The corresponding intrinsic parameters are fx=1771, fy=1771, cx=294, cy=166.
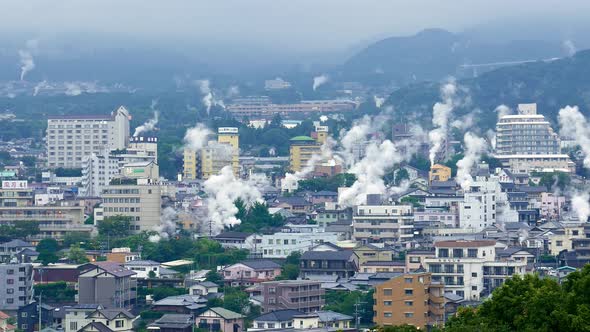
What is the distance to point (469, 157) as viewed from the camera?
242 ft

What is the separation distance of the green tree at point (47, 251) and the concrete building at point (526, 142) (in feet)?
88.8

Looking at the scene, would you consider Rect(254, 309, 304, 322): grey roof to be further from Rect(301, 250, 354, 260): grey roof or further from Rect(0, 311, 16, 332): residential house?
Rect(301, 250, 354, 260): grey roof

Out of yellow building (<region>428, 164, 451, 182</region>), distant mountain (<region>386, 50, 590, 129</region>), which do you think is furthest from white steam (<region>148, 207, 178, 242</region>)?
distant mountain (<region>386, 50, 590, 129</region>)

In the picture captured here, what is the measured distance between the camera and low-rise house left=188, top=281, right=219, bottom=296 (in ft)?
143

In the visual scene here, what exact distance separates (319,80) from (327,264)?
93.4 m

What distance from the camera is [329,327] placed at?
38.2 m

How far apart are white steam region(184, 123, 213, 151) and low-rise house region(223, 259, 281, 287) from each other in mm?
30541

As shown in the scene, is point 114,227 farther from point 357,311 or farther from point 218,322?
point 357,311

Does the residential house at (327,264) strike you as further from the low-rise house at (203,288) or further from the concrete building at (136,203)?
the concrete building at (136,203)

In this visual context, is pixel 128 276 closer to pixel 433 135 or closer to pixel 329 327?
pixel 329 327

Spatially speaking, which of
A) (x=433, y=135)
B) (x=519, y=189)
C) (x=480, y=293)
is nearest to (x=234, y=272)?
Answer: (x=480, y=293)

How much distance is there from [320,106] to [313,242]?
200ft

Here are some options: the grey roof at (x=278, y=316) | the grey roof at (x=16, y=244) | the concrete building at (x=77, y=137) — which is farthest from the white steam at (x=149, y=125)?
the grey roof at (x=278, y=316)

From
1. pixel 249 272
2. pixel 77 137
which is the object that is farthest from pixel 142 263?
pixel 77 137
